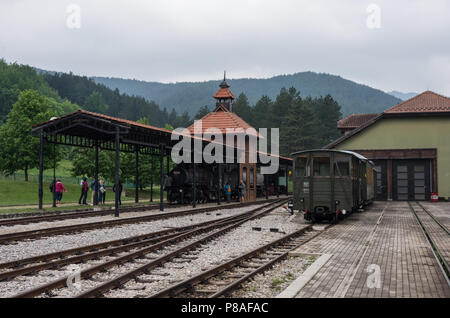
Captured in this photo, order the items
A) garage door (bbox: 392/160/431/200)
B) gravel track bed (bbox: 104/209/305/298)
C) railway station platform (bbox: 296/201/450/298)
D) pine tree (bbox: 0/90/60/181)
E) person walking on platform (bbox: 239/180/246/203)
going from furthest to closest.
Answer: pine tree (bbox: 0/90/60/181) → garage door (bbox: 392/160/431/200) → person walking on platform (bbox: 239/180/246/203) → gravel track bed (bbox: 104/209/305/298) → railway station platform (bbox: 296/201/450/298)

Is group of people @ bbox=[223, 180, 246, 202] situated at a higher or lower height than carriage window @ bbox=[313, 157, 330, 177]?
lower

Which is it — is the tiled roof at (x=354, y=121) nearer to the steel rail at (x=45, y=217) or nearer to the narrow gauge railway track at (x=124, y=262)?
the steel rail at (x=45, y=217)

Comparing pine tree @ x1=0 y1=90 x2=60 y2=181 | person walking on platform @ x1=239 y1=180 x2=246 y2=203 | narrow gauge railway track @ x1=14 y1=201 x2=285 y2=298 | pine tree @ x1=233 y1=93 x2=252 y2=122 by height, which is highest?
pine tree @ x1=233 y1=93 x2=252 y2=122

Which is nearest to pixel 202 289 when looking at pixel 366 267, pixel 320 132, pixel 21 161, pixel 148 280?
pixel 148 280

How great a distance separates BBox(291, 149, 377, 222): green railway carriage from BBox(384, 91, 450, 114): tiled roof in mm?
23354

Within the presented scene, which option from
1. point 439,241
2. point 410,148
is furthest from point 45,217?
point 410,148

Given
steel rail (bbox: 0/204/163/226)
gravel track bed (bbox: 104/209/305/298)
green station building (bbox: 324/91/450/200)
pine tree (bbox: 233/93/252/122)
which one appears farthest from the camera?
pine tree (bbox: 233/93/252/122)

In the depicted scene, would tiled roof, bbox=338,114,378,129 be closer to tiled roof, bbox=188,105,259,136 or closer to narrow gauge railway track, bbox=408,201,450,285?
tiled roof, bbox=188,105,259,136

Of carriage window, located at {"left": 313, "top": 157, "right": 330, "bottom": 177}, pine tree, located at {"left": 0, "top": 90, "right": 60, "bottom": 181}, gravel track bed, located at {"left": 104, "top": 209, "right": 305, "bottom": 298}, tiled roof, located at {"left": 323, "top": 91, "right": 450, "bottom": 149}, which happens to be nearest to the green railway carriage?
carriage window, located at {"left": 313, "top": 157, "right": 330, "bottom": 177}

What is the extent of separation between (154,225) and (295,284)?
10.7 metres

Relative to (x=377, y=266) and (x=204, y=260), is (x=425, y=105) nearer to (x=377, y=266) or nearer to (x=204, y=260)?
(x=377, y=266)

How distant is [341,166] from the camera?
58.1 ft

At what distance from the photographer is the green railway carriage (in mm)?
17469
